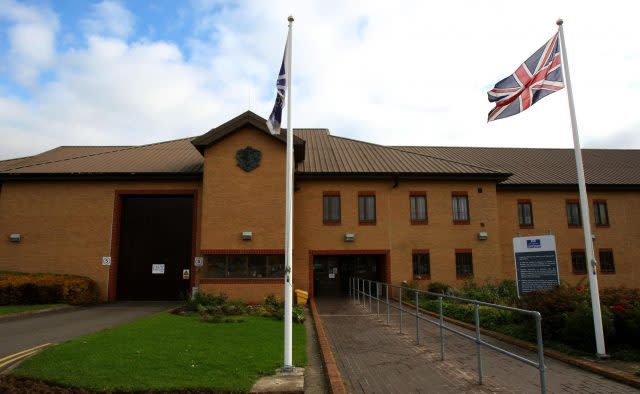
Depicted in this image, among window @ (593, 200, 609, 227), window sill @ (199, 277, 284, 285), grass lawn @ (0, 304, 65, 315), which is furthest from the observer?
window @ (593, 200, 609, 227)

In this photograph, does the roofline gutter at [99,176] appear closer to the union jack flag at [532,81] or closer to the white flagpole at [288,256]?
the white flagpole at [288,256]

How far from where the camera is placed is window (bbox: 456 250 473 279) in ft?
72.7

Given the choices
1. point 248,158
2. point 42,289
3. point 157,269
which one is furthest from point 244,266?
point 42,289

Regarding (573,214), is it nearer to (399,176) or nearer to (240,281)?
(399,176)

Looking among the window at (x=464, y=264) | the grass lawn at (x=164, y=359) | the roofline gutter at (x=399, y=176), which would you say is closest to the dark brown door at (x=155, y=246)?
the roofline gutter at (x=399, y=176)

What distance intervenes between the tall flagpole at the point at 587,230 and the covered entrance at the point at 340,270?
49.2ft

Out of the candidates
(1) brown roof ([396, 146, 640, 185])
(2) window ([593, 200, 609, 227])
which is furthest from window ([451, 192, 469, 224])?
(2) window ([593, 200, 609, 227])

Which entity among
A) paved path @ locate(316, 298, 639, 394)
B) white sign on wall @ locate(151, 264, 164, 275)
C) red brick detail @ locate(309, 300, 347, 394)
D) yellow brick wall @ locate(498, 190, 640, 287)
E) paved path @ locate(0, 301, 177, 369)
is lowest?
paved path @ locate(316, 298, 639, 394)

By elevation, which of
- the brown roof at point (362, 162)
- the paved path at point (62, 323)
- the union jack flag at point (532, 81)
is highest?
the brown roof at point (362, 162)

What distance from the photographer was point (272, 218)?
18.7m

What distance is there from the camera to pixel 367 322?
13789 millimetres

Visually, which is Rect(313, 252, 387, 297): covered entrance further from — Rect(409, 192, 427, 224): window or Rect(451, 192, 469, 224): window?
Rect(451, 192, 469, 224): window

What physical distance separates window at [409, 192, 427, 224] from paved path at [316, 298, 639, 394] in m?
10.9

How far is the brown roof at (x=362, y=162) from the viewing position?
21.7 m
